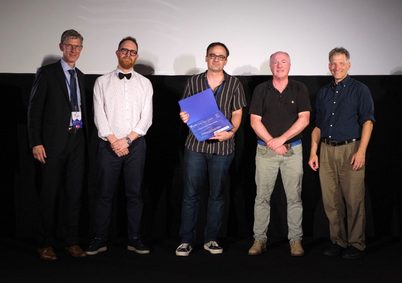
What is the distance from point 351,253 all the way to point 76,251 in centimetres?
202

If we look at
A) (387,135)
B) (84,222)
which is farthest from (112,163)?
(387,135)

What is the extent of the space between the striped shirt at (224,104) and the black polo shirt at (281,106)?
0.15 meters

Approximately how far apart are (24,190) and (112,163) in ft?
3.65

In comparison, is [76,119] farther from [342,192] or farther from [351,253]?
[351,253]

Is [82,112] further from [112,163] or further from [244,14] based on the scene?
[244,14]

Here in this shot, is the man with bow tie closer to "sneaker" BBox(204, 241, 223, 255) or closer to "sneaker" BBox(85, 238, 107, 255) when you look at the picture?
"sneaker" BBox(85, 238, 107, 255)

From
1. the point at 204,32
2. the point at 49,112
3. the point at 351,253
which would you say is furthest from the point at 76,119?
the point at 351,253

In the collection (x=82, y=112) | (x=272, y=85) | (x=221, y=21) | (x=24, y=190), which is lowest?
(x=24, y=190)

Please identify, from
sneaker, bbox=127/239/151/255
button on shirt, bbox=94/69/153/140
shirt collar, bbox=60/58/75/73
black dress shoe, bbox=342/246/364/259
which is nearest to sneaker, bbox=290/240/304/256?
black dress shoe, bbox=342/246/364/259

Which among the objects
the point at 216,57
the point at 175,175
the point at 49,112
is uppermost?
the point at 216,57

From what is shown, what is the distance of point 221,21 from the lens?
14.5ft

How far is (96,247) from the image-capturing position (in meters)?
3.93

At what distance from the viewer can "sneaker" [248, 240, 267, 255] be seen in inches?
154

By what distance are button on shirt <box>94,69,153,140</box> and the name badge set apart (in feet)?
0.38
